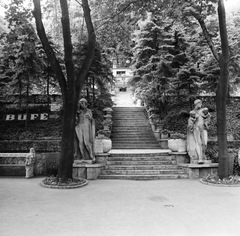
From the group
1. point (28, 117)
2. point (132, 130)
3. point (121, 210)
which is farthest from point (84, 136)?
point (28, 117)

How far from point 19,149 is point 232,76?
45.1 feet

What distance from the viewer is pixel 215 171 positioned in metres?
9.89

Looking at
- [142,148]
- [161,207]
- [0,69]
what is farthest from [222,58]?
[0,69]

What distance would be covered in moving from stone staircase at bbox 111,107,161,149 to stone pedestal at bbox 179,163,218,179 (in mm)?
4664

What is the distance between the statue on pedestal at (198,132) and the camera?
988cm

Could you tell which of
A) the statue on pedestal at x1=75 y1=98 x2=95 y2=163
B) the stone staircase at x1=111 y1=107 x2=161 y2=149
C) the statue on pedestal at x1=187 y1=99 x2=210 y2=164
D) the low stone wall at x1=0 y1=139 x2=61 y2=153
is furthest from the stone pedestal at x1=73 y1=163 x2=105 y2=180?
the stone staircase at x1=111 y1=107 x2=161 y2=149

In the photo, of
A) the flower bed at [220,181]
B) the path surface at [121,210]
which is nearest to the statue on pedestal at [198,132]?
the flower bed at [220,181]

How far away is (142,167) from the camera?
33.5 ft

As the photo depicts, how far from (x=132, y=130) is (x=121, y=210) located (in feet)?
35.8

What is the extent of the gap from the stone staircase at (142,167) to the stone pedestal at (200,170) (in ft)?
0.78

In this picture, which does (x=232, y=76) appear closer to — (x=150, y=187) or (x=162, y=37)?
(x=162, y=37)

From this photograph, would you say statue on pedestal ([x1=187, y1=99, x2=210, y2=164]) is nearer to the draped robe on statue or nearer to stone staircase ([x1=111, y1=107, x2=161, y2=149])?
the draped robe on statue

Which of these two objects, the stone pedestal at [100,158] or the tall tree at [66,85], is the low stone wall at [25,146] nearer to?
the stone pedestal at [100,158]

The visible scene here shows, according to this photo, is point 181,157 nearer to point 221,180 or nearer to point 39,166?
point 221,180
